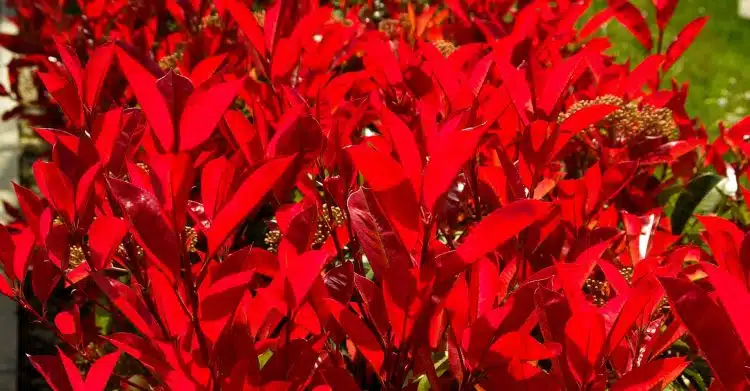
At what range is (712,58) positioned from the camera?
6047 mm

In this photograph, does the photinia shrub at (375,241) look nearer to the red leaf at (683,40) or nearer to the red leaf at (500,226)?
the red leaf at (500,226)

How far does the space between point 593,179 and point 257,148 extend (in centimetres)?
58

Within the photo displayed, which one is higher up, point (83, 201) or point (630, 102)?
point (83, 201)

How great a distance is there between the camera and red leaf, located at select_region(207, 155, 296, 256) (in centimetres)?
113

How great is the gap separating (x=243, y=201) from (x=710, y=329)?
556 millimetres

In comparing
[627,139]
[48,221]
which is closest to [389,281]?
[48,221]

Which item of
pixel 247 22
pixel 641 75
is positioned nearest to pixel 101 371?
pixel 247 22

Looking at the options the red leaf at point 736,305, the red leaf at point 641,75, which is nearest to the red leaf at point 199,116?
the red leaf at point 736,305

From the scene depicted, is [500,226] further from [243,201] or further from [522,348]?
[243,201]

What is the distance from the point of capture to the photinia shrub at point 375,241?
1111 mm

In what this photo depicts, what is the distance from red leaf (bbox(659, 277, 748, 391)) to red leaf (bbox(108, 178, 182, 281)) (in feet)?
1.86

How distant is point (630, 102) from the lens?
2.06 meters

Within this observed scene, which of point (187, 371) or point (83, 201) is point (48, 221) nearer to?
point (83, 201)

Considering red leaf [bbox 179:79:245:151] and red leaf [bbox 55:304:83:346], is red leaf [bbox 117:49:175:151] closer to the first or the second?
red leaf [bbox 179:79:245:151]
